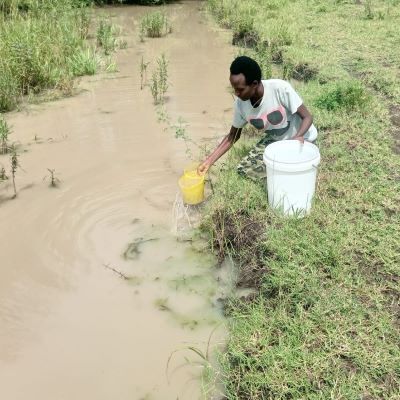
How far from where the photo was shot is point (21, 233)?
3471mm

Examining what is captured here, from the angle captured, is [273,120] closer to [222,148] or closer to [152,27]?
[222,148]

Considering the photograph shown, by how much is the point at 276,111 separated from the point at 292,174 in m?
0.59

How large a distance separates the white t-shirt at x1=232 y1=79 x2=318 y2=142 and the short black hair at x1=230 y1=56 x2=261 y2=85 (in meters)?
0.25

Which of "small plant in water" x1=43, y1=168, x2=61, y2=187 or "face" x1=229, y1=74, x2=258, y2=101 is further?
"small plant in water" x1=43, y1=168, x2=61, y2=187

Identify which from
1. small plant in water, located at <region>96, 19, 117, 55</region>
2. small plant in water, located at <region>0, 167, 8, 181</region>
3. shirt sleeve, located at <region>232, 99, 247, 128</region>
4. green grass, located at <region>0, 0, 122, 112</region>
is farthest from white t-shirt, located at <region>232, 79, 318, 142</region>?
small plant in water, located at <region>96, 19, 117, 55</region>

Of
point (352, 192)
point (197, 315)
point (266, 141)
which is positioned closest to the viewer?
point (197, 315)

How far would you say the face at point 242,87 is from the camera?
2920 mm

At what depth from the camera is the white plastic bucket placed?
2838 mm

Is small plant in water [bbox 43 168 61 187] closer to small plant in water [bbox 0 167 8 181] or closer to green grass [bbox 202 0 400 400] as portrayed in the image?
small plant in water [bbox 0 167 8 181]

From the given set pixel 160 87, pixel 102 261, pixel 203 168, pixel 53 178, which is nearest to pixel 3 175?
pixel 53 178

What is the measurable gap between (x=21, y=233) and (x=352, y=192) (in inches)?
89.4

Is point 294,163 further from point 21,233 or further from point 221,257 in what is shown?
point 21,233

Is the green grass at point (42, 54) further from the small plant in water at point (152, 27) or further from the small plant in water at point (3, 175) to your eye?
the small plant in water at point (3, 175)

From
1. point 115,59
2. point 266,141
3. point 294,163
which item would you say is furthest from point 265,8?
point 294,163
